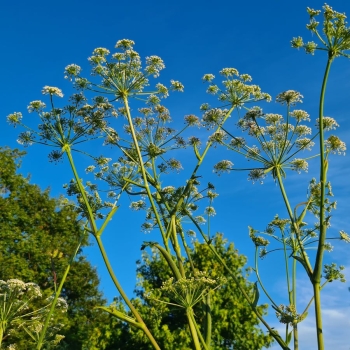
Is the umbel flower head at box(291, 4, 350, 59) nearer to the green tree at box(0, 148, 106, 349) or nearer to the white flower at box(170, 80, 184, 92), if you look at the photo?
the white flower at box(170, 80, 184, 92)

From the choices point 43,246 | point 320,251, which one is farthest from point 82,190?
point 43,246

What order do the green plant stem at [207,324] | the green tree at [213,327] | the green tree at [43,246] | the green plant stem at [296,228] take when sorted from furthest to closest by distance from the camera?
the green tree at [43,246] < the green tree at [213,327] < the green plant stem at [207,324] < the green plant stem at [296,228]

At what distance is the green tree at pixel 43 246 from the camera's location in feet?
96.4

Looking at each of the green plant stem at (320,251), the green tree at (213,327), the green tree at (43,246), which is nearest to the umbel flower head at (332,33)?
Result: the green plant stem at (320,251)

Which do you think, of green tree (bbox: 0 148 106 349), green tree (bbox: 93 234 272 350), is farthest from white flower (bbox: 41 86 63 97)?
green tree (bbox: 0 148 106 349)

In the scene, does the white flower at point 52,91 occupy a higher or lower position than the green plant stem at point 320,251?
higher

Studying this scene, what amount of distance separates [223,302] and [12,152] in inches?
652

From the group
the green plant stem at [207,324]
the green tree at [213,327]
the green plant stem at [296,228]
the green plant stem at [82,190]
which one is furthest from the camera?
the green tree at [213,327]

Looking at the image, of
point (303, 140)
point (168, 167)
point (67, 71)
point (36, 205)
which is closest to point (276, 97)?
point (303, 140)

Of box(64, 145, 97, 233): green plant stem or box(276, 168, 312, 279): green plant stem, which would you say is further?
box(64, 145, 97, 233): green plant stem

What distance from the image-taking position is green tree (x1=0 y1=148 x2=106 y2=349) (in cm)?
2938

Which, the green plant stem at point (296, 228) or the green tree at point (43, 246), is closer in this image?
the green plant stem at point (296, 228)

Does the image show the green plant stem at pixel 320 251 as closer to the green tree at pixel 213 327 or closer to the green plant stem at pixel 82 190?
the green plant stem at pixel 82 190

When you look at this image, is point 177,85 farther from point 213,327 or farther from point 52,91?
point 213,327
